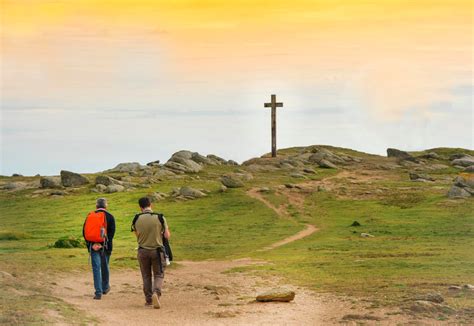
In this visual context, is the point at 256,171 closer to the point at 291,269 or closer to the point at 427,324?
the point at 291,269

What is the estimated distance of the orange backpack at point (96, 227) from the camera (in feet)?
81.3

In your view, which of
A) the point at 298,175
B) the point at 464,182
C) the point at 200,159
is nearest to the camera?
the point at 464,182

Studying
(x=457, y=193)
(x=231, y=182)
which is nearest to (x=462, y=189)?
(x=457, y=193)

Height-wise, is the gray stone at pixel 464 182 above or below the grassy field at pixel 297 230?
above

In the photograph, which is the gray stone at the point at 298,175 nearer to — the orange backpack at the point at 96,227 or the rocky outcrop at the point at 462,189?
the rocky outcrop at the point at 462,189

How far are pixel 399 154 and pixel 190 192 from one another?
130ft

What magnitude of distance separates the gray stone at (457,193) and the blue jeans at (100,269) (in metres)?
44.0

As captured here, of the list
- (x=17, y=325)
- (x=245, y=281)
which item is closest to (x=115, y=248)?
(x=245, y=281)

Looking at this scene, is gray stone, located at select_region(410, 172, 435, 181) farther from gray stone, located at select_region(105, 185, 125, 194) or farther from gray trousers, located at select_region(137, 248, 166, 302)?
gray trousers, located at select_region(137, 248, 166, 302)

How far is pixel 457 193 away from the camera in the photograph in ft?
214

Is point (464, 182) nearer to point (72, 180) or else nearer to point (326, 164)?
point (326, 164)

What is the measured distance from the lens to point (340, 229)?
2128 inches

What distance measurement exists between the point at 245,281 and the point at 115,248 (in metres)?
14.8

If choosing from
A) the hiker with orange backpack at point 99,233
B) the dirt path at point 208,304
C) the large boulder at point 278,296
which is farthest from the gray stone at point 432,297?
the hiker with orange backpack at point 99,233
